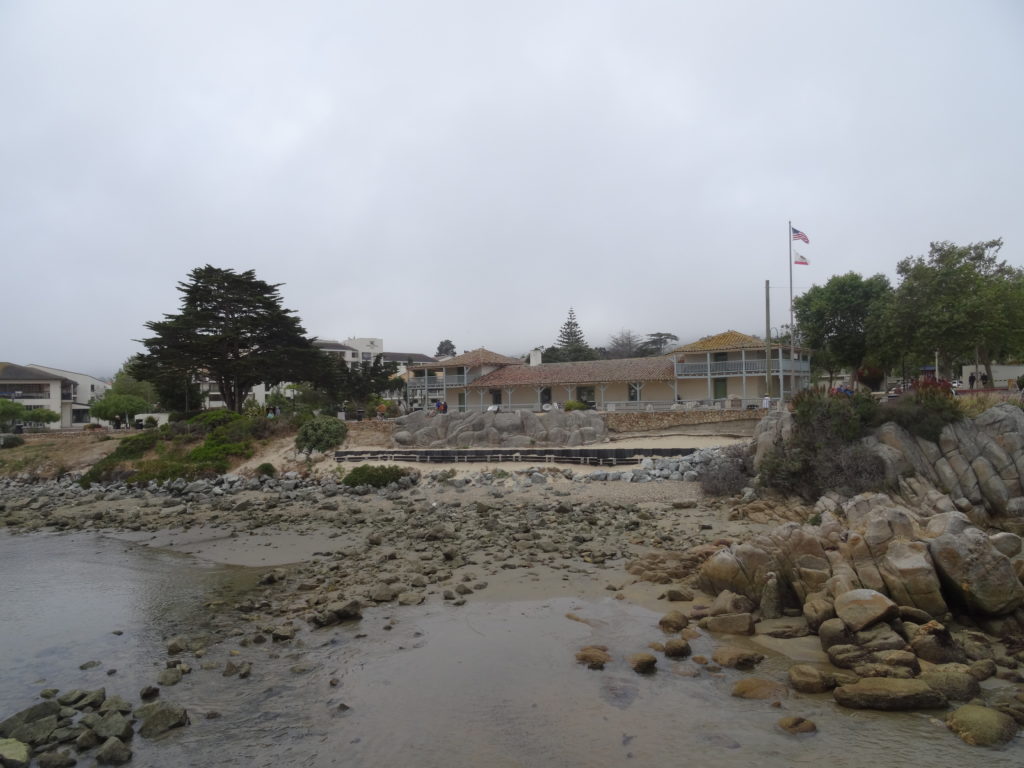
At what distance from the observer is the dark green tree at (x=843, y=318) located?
4256 cm

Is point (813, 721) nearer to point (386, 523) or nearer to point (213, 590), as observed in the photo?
point (213, 590)

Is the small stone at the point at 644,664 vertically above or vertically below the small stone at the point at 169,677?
above

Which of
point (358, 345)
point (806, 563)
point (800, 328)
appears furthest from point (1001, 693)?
point (358, 345)

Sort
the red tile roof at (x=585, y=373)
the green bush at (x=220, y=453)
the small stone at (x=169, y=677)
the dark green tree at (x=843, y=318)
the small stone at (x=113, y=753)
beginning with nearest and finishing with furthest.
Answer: the small stone at (x=113, y=753) < the small stone at (x=169, y=677) < the green bush at (x=220, y=453) < the dark green tree at (x=843, y=318) < the red tile roof at (x=585, y=373)

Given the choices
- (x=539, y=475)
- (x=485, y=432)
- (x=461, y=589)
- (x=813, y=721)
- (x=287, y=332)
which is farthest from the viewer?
(x=287, y=332)

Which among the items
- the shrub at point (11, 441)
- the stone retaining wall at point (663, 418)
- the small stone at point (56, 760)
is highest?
the stone retaining wall at point (663, 418)

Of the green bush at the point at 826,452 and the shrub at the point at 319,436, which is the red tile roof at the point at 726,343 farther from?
the shrub at the point at 319,436

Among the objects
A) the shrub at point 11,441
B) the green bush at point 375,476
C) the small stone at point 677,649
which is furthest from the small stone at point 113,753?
the shrub at point 11,441

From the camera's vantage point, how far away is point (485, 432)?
34.5 metres

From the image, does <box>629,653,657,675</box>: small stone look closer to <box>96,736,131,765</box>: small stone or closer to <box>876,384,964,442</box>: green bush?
<box>96,736,131,765</box>: small stone

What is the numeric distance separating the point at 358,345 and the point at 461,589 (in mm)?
105526

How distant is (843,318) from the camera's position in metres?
43.2

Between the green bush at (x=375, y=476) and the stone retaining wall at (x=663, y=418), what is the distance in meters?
12.2

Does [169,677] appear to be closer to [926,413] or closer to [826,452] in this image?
[826,452]
